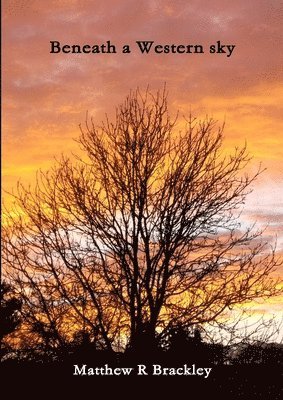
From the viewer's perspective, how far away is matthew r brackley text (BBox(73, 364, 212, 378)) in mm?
9930

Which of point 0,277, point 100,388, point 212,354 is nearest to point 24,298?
point 0,277

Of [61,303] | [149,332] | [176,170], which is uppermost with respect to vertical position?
[176,170]

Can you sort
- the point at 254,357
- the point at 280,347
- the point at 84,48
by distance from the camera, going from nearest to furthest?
1. the point at 84,48
2. the point at 254,357
3. the point at 280,347

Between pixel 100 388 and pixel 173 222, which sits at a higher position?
pixel 173 222

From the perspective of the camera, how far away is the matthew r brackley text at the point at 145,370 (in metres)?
9.93

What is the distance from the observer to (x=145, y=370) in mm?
9984

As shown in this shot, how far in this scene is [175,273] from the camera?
1094 centimetres

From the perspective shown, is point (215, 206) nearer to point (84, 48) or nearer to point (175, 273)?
point (175, 273)

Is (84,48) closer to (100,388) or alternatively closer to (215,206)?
(215,206)

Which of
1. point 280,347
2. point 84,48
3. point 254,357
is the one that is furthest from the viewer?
point 280,347

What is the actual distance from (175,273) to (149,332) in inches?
53.9

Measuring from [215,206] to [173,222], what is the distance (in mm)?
1093

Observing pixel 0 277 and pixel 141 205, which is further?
pixel 141 205

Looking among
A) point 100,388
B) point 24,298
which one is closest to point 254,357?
point 100,388
